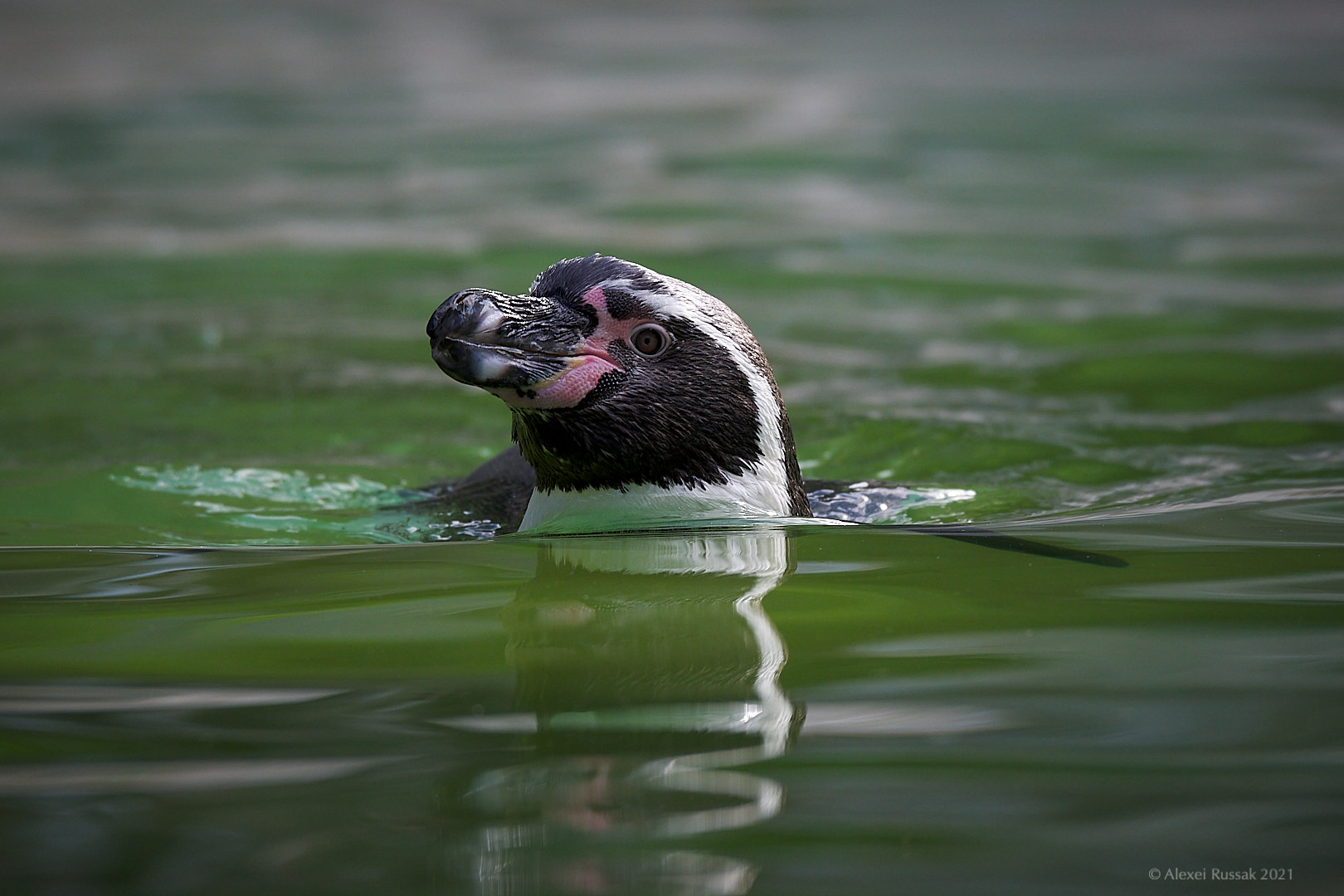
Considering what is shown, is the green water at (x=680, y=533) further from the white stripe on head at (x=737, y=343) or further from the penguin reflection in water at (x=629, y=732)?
the white stripe on head at (x=737, y=343)

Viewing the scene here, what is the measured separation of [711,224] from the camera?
12.7 m

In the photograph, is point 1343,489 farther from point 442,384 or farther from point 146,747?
point 442,384

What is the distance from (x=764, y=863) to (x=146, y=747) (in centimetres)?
101

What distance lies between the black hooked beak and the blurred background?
1.58 metres

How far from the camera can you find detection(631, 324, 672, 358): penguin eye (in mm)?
3797

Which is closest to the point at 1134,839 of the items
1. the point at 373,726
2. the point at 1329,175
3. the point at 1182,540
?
the point at 373,726

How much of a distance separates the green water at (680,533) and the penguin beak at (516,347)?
15.6 inches

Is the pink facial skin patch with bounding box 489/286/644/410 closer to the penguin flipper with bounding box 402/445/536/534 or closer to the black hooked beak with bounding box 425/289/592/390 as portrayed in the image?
the black hooked beak with bounding box 425/289/592/390

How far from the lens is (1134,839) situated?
1928 millimetres

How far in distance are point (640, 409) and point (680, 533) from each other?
0.34m

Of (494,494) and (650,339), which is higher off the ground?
(650,339)

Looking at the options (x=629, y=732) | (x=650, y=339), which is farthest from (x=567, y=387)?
(x=629, y=732)

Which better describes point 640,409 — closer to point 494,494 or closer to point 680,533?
point 680,533

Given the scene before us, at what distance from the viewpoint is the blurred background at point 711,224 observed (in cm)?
637
